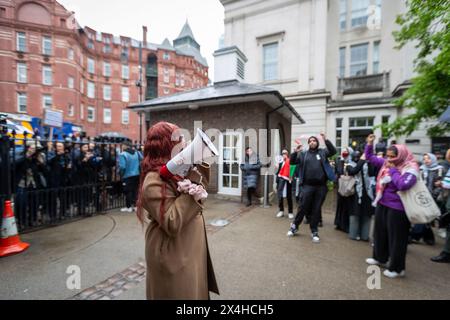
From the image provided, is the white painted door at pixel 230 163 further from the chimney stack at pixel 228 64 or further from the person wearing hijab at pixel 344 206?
the person wearing hijab at pixel 344 206

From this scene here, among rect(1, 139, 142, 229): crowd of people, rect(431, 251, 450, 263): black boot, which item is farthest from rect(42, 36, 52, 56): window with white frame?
rect(431, 251, 450, 263): black boot

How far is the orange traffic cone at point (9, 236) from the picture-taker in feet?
11.2

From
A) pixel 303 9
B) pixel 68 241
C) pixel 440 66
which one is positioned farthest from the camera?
pixel 303 9

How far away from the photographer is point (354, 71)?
45.6ft

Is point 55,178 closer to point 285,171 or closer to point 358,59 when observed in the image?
point 285,171

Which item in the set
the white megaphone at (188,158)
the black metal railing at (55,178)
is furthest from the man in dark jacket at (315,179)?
the black metal railing at (55,178)

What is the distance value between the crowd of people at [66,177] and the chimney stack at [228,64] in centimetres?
489

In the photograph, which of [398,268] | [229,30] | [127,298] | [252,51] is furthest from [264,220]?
[229,30]

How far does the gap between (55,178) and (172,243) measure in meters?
4.85

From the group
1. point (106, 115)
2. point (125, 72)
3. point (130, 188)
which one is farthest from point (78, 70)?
point (130, 188)

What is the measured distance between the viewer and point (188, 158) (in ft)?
4.21

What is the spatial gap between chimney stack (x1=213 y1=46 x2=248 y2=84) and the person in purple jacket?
6.89 m
